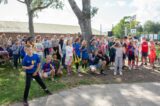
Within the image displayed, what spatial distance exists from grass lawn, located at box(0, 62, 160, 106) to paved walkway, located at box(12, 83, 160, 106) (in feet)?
2.09

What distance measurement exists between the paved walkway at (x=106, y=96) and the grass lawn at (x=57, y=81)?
2.09 ft

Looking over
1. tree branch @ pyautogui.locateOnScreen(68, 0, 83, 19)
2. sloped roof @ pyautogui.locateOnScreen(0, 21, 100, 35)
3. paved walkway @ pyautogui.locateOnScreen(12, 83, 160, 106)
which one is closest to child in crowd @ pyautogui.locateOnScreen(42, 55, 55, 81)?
paved walkway @ pyautogui.locateOnScreen(12, 83, 160, 106)

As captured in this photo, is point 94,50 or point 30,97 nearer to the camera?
point 30,97

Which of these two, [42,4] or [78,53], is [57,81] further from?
[42,4]

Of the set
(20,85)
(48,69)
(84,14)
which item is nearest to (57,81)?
(48,69)

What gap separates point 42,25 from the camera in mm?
59688

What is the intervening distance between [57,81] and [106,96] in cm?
313

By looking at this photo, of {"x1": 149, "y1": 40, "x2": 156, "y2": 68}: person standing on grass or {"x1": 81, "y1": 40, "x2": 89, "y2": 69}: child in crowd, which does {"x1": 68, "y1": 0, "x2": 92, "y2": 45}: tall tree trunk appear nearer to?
{"x1": 81, "y1": 40, "x2": 89, "y2": 69}: child in crowd

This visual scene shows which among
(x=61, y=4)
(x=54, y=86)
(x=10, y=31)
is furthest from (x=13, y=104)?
(x=10, y=31)

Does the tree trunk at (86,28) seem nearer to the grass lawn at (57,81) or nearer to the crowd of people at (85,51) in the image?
the crowd of people at (85,51)

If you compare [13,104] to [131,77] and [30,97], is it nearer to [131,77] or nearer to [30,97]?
[30,97]

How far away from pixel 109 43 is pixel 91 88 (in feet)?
21.9

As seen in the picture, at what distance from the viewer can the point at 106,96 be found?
385 inches

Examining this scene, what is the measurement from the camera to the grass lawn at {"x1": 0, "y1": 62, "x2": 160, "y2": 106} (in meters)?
10.2
